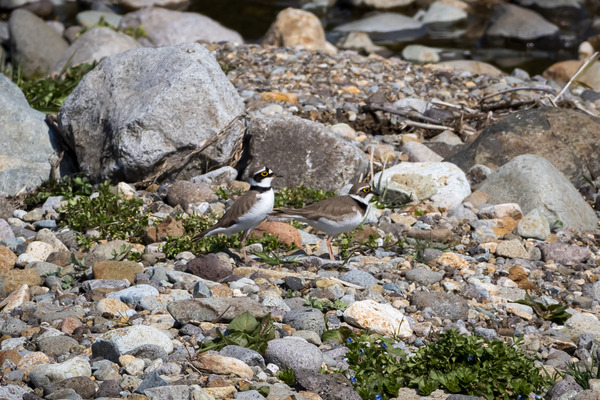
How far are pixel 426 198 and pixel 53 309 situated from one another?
4.67 metres

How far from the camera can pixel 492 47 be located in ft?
72.1

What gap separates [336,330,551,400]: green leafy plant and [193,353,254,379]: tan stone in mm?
695

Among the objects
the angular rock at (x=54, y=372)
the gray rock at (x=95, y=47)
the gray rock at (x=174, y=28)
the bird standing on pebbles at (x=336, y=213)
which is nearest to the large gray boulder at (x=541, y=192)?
the bird standing on pebbles at (x=336, y=213)

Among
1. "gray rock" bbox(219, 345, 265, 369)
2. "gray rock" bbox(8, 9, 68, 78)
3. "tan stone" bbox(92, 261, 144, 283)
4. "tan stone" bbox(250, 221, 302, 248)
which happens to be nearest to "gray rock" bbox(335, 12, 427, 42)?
"gray rock" bbox(8, 9, 68, 78)

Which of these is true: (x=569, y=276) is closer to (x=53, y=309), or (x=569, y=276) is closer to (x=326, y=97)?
(x=53, y=309)

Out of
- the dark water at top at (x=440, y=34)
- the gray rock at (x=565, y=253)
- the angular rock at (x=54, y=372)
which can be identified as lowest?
the dark water at top at (x=440, y=34)

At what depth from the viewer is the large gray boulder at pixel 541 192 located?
28.9ft

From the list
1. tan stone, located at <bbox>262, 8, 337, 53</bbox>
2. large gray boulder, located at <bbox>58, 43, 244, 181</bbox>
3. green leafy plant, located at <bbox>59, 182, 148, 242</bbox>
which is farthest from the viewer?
tan stone, located at <bbox>262, 8, 337, 53</bbox>

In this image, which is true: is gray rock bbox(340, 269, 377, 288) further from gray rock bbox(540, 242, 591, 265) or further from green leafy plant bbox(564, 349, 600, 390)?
gray rock bbox(540, 242, 591, 265)

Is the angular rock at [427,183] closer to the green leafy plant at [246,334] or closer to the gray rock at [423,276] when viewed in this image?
the gray rock at [423,276]

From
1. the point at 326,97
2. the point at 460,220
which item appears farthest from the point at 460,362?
the point at 326,97

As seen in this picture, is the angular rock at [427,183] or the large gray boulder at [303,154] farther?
the large gray boulder at [303,154]

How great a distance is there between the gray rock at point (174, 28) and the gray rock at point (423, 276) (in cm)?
1210

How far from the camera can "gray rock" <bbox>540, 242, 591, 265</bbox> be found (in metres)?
7.90
